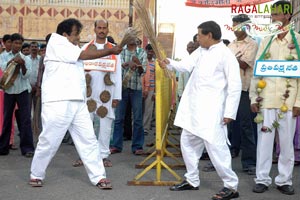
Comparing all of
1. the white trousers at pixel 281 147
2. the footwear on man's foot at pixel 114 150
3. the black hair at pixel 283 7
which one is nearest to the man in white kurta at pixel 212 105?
the white trousers at pixel 281 147

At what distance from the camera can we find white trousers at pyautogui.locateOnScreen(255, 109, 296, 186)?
19.2 ft

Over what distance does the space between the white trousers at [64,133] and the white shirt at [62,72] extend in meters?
0.10

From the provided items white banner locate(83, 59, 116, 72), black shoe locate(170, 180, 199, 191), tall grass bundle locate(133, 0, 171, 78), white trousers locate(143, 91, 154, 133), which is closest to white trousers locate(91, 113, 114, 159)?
white banner locate(83, 59, 116, 72)

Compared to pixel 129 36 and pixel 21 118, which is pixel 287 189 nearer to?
pixel 129 36

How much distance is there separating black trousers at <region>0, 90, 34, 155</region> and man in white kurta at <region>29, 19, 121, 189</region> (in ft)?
7.29

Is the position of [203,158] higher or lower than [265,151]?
lower

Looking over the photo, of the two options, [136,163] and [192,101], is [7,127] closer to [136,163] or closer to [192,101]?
[136,163]

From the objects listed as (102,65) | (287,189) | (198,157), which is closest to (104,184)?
(198,157)

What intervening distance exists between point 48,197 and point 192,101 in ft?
6.19

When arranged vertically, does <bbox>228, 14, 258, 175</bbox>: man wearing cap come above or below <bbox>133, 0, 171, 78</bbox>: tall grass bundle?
below

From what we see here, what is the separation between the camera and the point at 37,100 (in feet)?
33.2

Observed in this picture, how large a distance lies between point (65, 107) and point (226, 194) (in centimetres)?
205

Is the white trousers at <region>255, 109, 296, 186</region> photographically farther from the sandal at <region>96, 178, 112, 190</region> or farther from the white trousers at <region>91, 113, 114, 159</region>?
the white trousers at <region>91, 113, 114, 159</region>

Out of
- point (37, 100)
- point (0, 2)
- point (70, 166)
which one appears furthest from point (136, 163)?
point (0, 2)
